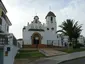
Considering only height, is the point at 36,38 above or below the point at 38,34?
below

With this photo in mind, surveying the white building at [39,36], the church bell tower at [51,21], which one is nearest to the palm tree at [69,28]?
the white building at [39,36]

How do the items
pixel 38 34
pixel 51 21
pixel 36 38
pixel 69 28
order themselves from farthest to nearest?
Result: pixel 51 21
pixel 38 34
pixel 36 38
pixel 69 28

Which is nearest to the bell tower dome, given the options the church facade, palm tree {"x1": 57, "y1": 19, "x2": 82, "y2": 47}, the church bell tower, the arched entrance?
the church bell tower

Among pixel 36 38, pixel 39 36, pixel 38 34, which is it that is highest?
pixel 38 34

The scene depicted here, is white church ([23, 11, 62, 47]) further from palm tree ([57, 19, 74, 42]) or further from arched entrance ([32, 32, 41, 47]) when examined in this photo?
palm tree ([57, 19, 74, 42])

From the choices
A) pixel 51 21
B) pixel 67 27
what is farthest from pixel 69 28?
pixel 51 21

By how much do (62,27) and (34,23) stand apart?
19998mm

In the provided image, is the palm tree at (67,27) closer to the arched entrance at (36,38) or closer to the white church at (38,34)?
the white church at (38,34)

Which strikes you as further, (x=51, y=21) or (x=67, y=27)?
(x=51, y=21)

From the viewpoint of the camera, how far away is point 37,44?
179 ft

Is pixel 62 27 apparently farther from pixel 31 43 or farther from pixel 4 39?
pixel 4 39

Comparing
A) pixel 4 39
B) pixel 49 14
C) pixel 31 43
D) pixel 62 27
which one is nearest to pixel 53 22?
pixel 49 14

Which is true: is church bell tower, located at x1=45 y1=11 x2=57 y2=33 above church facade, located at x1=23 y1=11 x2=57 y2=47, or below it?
above

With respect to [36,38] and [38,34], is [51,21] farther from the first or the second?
[36,38]
